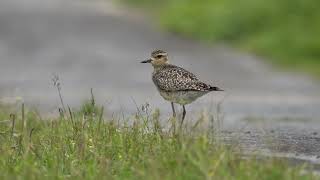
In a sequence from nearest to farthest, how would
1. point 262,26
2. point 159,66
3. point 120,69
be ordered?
point 159,66 → point 120,69 → point 262,26

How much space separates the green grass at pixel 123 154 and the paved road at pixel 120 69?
1930mm

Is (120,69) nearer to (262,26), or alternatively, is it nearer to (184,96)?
(262,26)

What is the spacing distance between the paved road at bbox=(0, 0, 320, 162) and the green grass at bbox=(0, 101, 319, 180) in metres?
1.93

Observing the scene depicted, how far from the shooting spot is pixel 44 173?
28.4 ft

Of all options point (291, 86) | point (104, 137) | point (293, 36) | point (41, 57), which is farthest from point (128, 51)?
point (104, 137)

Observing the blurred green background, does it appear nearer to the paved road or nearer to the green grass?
the paved road

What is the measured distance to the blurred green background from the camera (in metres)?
20.0

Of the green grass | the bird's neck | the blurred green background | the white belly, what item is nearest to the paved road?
the blurred green background

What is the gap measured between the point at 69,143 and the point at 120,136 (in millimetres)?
401

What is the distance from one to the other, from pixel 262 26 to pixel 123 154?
12.6m

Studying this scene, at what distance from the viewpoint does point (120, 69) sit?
63.7 ft

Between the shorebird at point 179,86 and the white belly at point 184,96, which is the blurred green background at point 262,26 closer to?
→ the shorebird at point 179,86

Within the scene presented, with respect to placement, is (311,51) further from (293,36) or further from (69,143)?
(69,143)

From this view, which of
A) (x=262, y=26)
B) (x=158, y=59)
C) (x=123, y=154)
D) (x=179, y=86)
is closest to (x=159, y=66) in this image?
(x=158, y=59)
